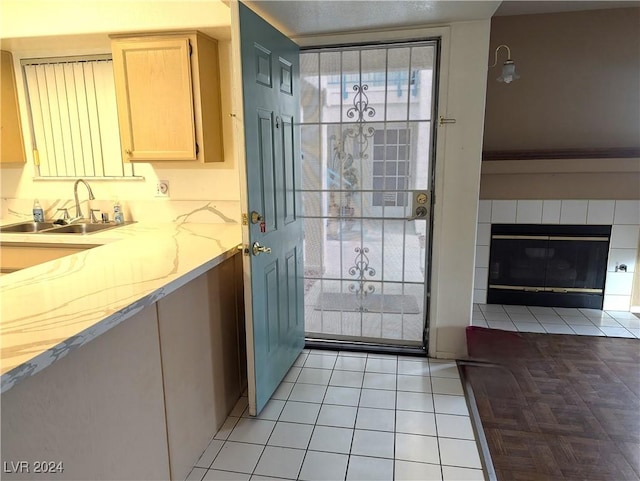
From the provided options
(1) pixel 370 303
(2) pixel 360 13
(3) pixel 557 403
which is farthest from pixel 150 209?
(3) pixel 557 403

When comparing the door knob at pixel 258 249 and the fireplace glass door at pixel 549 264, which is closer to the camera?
the door knob at pixel 258 249

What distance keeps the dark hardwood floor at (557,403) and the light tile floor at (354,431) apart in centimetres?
16

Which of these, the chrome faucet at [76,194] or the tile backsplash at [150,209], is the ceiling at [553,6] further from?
the chrome faucet at [76,194]

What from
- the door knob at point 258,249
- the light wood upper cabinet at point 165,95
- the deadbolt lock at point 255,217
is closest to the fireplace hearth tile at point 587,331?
the door knob at point 258,249

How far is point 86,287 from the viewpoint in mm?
1368

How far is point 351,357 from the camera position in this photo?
2715 millimetres

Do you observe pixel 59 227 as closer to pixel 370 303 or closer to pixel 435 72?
pixel 370 303

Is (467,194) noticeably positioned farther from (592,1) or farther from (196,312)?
(592,1)

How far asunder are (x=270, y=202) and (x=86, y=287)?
0.96 meters

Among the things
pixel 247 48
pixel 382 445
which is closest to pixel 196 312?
pixel 382 445

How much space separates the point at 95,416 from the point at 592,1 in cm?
394

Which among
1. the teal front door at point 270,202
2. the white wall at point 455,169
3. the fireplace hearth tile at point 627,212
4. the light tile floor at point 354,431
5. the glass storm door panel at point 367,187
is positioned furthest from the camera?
the fireplace hearth tile at point 627,212

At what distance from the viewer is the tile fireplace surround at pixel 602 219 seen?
3.39 metres

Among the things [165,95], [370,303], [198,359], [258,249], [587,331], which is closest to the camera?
[198,359]
